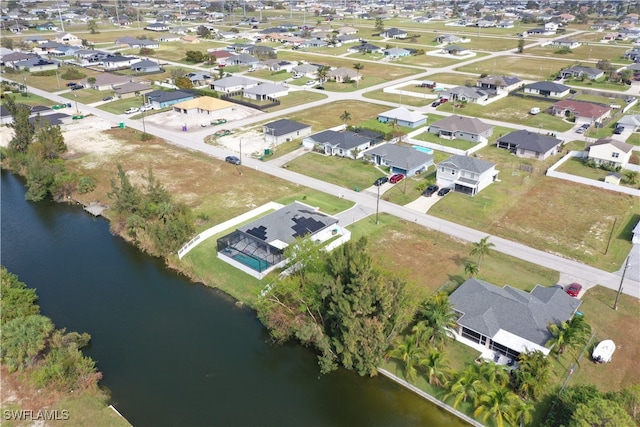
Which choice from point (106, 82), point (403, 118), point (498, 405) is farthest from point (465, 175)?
point (106, 82)

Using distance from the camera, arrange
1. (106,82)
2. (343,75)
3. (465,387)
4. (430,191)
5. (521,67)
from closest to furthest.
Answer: (465,387) → (430,191) → (106,82) → (343,75) → (521,67)

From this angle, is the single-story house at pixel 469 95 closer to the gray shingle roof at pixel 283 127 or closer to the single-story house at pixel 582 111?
the single-story house at pixel 582 111

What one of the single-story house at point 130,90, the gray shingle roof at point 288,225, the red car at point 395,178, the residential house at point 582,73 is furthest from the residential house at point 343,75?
the gray shingle roof at point 288,225

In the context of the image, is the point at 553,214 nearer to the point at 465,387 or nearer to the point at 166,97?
the point at 465,387

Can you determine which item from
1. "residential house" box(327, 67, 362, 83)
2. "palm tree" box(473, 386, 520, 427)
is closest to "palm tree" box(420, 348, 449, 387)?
"palm tree" box(473, 386, 520, 427)

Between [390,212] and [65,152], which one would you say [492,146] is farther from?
[65,152]

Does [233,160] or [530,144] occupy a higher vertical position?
[530,144]
